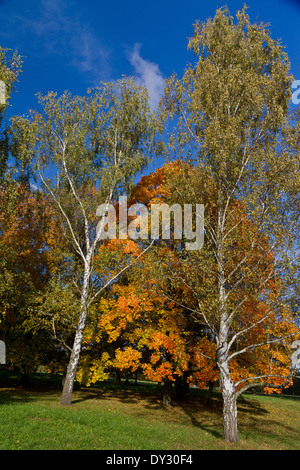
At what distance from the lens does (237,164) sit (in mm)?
14414

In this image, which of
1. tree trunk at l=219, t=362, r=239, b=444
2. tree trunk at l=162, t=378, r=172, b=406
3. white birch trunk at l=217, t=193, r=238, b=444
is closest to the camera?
tree trunk at l=219, t=362, r=239, b=444

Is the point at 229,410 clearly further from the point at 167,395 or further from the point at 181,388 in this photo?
the point at 181,388

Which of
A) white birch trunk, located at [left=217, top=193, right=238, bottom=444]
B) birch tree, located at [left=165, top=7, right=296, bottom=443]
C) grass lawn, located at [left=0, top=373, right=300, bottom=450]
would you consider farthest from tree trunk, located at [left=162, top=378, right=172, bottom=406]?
white birch trunk, located at [left=217, top=193, right=238, bottom=444]

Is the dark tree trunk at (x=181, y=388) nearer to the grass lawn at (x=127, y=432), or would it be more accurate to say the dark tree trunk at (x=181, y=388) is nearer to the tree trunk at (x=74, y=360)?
the grass lawn at (x=127, y=432)

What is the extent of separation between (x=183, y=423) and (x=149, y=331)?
4.87 metres

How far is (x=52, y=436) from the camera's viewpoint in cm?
886

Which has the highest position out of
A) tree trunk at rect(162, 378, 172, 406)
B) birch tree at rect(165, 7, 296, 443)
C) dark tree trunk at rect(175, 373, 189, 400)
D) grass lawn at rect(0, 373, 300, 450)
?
birch tree at rect(165, 7, 296, 443)

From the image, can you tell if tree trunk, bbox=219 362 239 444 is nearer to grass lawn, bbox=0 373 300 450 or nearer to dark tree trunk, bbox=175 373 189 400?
grass lawn, bbox=0 373 300 450

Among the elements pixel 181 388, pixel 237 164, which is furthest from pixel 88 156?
pixel 181 388

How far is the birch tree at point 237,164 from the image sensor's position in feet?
41.0

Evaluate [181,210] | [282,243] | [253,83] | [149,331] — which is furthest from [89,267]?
[253,83]

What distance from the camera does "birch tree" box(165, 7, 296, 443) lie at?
41.0 ft

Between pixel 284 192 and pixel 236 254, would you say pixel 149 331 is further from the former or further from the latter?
pixel 284 192

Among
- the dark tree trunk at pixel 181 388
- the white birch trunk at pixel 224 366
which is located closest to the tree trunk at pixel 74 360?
the white birch trunk at pixel 224 366
